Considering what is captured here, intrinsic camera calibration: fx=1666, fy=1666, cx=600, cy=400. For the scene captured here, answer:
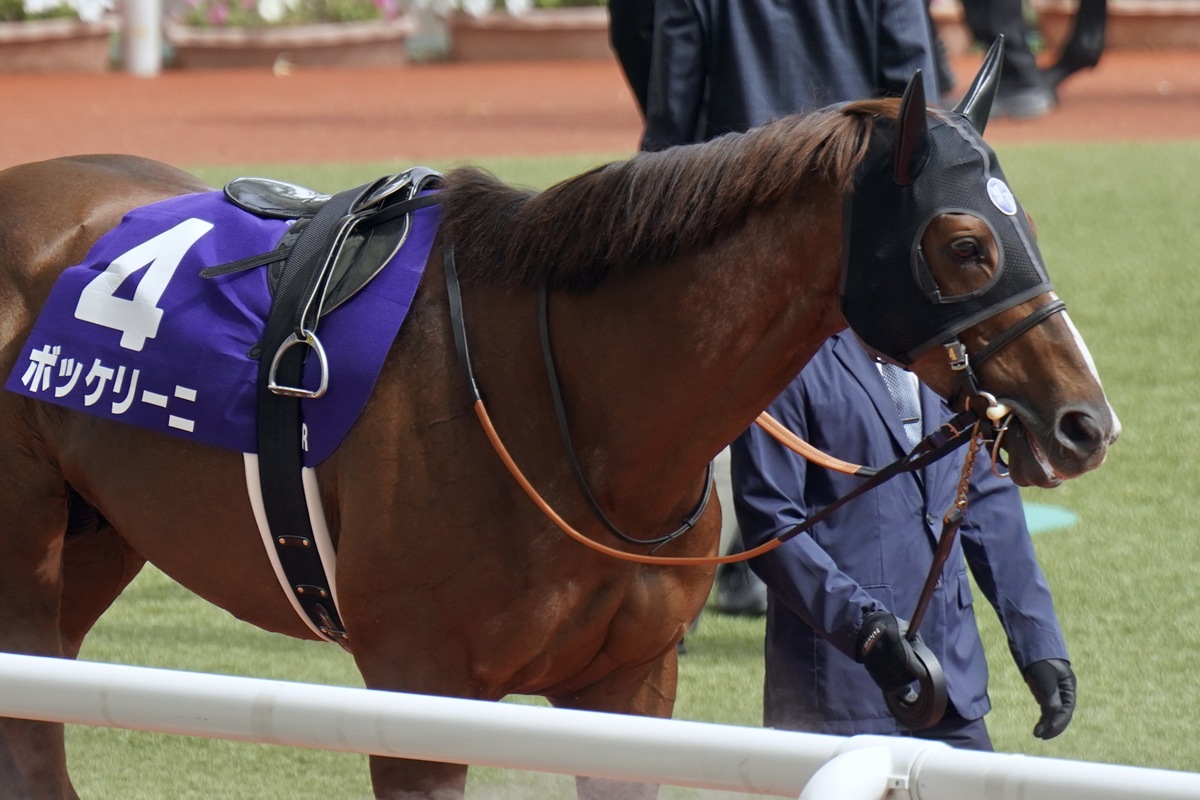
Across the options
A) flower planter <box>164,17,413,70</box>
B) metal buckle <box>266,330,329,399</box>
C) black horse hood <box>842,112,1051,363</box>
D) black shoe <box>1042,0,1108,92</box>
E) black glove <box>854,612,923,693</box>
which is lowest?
flower planter <box>164,17,413,70</box>

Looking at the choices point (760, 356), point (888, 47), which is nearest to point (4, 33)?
point (888, 47)

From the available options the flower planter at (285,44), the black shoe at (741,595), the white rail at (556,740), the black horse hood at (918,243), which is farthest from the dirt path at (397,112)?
the white rail at (556,740)

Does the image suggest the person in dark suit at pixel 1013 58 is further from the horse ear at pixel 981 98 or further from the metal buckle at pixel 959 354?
the metal buckle at pixel 959 354

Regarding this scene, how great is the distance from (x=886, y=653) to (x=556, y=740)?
4.50 ft

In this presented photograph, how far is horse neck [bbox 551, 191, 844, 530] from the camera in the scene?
7.98 feet

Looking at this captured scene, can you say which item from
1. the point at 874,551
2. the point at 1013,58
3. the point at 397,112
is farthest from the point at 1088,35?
the point at 397,112

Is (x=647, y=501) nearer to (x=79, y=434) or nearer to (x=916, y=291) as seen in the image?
(x=916, y=291)

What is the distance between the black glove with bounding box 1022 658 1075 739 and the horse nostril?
830mm

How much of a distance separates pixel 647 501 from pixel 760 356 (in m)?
0.29

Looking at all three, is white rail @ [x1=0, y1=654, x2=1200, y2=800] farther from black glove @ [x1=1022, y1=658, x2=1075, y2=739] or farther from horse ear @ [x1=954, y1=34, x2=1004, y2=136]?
black glove @ [x1=1022, y1=658, x2=1075, y2=739]

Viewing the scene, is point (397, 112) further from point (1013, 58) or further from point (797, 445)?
point (797, 445)

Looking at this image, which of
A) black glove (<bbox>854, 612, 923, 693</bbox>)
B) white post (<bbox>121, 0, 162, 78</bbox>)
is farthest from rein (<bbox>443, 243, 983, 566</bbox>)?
white post (<bbox>121, 0, 162, 78</bbox>)

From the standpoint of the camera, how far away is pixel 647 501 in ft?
8.45

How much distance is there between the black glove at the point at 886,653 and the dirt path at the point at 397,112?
30.2ft
